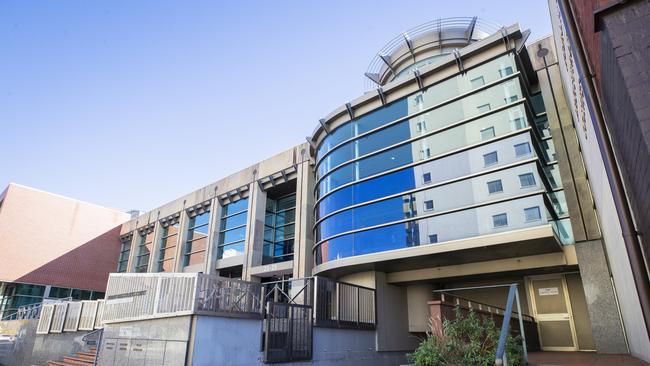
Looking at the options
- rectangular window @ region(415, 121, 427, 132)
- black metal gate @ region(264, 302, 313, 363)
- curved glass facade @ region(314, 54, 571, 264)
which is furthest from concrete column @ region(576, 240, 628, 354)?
black metal gate @ region(264, 302, 313, 363)

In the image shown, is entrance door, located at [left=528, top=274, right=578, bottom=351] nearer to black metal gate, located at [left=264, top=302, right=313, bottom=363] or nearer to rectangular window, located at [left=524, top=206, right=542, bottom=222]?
rectangular window, located at [left=524, top=206, right=542, bottom=222]

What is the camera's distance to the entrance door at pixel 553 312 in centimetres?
1352

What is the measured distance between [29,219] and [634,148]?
38301 millimetres

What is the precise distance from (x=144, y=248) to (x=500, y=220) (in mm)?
29431

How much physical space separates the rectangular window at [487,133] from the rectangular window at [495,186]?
1.58 m

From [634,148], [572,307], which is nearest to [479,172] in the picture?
[572,307]

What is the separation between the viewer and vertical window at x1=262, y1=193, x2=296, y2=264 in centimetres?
2275

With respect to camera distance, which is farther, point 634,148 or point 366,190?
point 366,190

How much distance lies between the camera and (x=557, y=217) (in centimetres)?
1216

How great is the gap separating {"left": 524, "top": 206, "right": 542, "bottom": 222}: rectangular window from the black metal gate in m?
7.31

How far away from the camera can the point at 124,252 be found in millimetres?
35031

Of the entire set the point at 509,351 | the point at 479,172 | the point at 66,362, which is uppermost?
the point at 479,172

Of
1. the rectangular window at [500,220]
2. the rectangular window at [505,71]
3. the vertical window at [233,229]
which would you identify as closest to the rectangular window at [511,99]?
the rectangular window at [505,71]

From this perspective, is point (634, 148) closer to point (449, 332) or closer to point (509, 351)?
point (509, 351)
